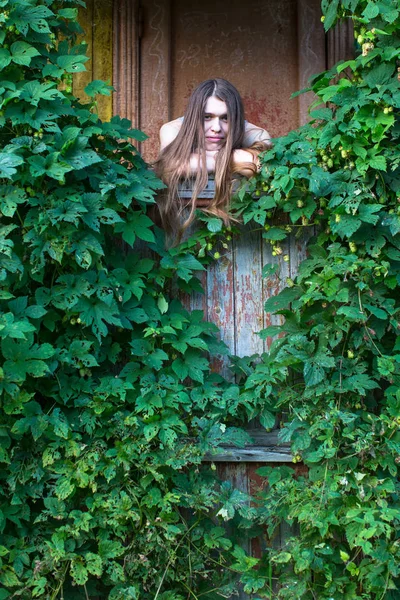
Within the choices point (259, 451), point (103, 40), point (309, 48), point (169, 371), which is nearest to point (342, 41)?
point (309, 48)

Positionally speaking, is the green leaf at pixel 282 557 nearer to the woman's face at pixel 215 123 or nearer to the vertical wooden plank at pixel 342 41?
the woman's face at pixel 215 123

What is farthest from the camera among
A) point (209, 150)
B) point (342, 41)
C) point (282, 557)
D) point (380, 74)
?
point (342, 41)

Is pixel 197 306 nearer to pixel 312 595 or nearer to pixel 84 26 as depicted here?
pixel 312 595

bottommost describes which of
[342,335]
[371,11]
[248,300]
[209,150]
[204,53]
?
[342,335]

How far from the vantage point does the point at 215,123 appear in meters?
4.14

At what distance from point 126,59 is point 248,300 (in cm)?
225

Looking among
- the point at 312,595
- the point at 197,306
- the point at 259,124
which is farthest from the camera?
the point at 259,124

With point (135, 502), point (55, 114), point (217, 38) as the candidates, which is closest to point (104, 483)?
Answer: point (135, 502)

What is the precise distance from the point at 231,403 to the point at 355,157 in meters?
1.20

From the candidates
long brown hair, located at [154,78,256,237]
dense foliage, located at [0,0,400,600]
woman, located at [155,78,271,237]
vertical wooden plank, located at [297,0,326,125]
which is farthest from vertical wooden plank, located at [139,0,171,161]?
dense foliage, located at [0,0,400,600]

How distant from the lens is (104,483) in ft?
11.7

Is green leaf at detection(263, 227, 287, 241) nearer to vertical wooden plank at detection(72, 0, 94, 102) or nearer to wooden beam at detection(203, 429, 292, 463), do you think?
wooden beam at detection(203, 429, 292, 463)

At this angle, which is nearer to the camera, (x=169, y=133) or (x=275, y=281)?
(x=275, y=281)

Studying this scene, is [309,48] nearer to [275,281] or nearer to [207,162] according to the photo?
[207,162]
